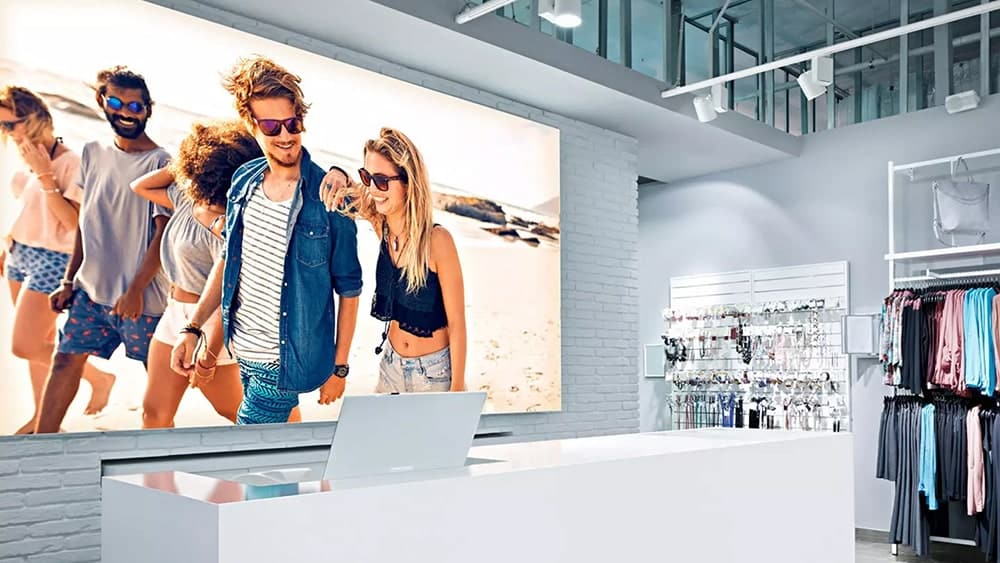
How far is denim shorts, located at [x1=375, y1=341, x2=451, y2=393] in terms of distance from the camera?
195 inches

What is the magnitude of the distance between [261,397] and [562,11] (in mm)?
2342

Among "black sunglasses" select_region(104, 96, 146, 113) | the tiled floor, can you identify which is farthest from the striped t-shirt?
the tiled floor

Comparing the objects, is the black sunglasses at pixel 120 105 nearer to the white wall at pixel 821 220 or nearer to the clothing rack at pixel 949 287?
the white wall at pixel 821 220

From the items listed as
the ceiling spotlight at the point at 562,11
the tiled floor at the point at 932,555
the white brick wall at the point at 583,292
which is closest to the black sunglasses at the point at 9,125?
the white brick wall at the point at 583,292

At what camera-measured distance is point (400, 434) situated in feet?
8.21

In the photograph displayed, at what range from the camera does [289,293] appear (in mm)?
4492

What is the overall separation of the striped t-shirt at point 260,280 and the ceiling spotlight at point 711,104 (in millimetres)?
2887

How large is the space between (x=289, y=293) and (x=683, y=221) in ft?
15.0

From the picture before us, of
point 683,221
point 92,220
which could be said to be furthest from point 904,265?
point 92,220

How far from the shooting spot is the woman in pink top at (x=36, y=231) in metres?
3.66

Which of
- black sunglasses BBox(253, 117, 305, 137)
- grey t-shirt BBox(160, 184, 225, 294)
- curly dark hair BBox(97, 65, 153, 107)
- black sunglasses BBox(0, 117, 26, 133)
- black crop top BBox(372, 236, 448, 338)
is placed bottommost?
black crop top BBox(372, 236, 448, 338)

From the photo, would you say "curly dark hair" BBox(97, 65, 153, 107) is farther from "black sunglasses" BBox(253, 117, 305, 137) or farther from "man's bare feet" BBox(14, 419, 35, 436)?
"man's bare feet" BBox(14, 419, 35, 436)

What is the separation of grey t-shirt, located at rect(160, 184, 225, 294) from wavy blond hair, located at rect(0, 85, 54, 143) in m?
0.59

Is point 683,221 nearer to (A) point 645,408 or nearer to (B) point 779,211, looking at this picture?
(B) point 779,211
